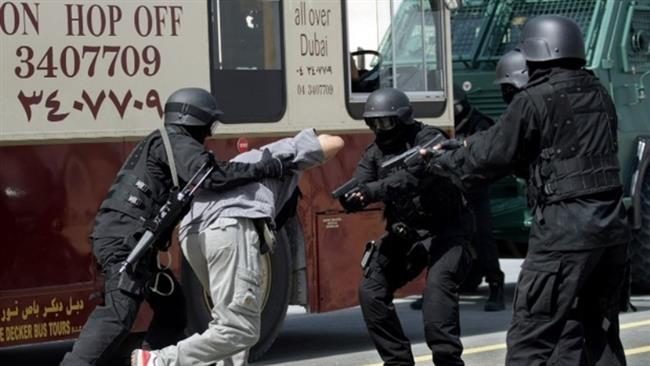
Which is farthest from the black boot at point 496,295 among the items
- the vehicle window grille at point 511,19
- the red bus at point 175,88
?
the vehicle window grille at point 511,19

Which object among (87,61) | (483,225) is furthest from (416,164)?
(483,225)

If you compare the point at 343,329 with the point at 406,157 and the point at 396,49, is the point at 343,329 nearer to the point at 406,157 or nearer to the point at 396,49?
the point at 396,49

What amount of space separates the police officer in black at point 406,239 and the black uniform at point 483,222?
12.4 ft

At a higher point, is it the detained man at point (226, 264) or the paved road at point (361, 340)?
the detained man at point (226, 264)

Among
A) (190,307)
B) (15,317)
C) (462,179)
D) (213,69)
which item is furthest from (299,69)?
(462,179)

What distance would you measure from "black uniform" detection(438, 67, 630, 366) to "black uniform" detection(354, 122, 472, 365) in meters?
1.78

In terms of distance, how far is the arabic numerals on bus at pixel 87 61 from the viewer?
29.7 feet

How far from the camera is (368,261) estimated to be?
891 cm

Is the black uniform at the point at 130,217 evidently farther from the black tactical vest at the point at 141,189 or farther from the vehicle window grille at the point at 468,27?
the vehicle window grille at the point at 468,27

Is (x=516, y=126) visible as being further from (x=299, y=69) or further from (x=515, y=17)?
(x=515, y=17)

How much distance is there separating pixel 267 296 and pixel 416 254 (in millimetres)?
1489

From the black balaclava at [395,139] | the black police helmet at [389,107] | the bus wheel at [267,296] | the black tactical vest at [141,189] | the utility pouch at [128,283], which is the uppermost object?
the black police helmet at [389,107]

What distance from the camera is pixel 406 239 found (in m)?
8.84

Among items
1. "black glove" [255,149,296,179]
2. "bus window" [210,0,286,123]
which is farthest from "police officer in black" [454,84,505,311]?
"black glove" [255,149,296,179]
